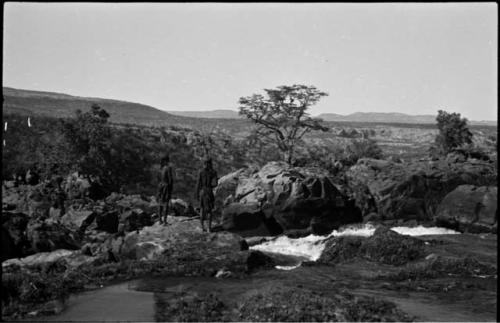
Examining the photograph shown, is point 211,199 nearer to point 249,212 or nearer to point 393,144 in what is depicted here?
point 249,212

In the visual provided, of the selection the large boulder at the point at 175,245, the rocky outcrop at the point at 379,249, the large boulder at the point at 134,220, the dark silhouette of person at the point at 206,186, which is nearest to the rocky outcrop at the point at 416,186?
the rocky outcrop at the point at 379,249

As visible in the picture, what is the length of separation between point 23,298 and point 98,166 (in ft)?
106

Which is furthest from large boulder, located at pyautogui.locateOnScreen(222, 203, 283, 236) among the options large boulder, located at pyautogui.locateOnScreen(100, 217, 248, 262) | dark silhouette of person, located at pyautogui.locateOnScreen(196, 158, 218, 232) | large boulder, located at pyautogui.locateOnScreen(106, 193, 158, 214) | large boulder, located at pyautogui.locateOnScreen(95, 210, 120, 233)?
dark silhouette of person, located at pyautogui.locateOnScreen(196, 158, 218, 232)

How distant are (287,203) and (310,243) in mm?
6728

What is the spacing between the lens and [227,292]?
15781 mm

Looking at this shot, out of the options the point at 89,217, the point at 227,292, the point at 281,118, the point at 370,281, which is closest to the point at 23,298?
the point at 227,292

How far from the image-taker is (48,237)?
958 inches

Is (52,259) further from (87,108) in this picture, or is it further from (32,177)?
(87,108)

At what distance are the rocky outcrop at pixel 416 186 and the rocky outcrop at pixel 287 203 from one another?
8.12 ft

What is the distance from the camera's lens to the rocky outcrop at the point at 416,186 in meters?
36.7

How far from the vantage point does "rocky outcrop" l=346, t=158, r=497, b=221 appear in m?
36.7

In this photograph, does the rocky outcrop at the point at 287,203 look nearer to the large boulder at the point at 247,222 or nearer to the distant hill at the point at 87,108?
the large boulder at the point at 247,222

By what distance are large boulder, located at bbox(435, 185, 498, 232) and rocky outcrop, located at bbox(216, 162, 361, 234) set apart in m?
6.04

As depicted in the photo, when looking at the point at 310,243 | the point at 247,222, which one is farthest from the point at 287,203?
the point at 310,243
